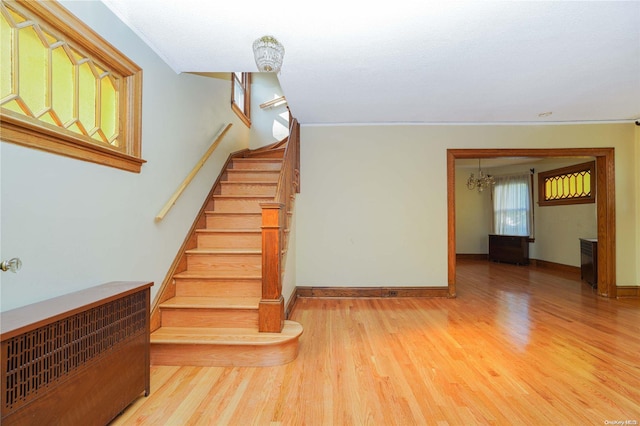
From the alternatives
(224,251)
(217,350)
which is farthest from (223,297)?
A: (217,350)

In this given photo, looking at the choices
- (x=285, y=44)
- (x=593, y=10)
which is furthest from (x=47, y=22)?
(x=593, y=10)

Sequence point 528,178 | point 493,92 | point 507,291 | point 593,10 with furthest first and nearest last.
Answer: point 528,178, point 507,291, point 493,92, point 593,10

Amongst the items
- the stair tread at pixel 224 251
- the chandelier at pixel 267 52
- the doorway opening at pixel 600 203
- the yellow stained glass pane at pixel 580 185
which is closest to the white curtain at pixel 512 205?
Result: the yellow stained glass pane at pixel 580 185

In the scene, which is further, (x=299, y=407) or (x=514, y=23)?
(x=514, y=23)

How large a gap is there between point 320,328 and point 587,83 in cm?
366

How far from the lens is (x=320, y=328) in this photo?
3.25 meters

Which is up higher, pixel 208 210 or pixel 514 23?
pixel 514 23

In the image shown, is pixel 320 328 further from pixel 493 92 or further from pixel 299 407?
pixel 493 92

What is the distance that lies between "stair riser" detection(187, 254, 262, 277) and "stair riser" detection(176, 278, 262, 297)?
0.47 ft

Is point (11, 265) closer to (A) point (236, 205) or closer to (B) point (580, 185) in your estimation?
(A) point (236, 205)

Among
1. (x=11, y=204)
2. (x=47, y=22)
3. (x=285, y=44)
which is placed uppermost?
(x=285, y=44)

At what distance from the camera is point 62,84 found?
6.14 feet

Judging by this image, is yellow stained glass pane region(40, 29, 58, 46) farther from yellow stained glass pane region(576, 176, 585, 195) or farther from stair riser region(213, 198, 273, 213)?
yellow stained glass pane region(576, 176, 585, 195)

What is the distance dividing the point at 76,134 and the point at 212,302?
62.8 inches
